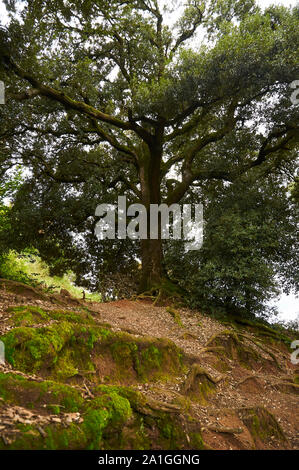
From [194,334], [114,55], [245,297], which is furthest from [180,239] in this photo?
[114,55]

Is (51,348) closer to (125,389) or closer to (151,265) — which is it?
(125,389)

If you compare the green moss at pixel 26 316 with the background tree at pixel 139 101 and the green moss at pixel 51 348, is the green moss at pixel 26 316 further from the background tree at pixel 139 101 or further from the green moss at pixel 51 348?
the background tree at pixel 139 101

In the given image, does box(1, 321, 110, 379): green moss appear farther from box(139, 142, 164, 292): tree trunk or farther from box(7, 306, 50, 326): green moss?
box(139, 142, 164, 292): tree trunk

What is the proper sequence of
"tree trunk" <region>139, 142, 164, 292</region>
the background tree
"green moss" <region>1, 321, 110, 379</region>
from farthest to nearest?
"tree trunk" <region>139, 142, 164, 292</region>
the background tree
"green moss" <region>1, 321, 110, 379</region>

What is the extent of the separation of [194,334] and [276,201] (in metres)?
5.63

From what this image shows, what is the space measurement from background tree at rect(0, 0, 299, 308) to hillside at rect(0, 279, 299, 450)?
5.96 metres

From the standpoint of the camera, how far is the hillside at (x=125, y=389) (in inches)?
120

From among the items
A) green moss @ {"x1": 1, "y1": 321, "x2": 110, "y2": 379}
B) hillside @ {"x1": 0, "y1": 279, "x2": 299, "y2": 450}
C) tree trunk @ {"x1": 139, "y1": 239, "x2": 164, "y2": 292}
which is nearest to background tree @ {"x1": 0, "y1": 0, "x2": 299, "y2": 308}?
tree trunk @ {"x1": 139, "y1": 239, "x2": 164, "y2": 292}

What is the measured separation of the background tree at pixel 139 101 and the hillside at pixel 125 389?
5956 millimetres

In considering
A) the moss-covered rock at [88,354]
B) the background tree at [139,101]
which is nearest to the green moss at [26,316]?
the moss-covered rock at [88,354]

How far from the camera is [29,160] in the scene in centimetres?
1341

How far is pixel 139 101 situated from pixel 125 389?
945cm

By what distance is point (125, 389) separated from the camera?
3.83 metres

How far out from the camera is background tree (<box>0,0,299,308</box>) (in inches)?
389
